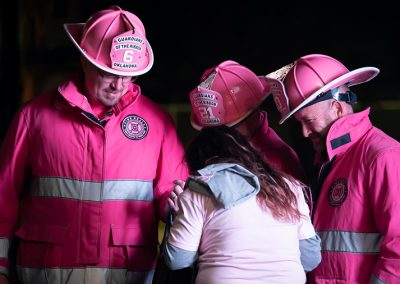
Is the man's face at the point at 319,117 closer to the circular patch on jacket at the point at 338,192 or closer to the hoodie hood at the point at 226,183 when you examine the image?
the circular patch on jacket at the point at 338,192

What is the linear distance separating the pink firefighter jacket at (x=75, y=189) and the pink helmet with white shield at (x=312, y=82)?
0.56m

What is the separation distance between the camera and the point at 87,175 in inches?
91.1

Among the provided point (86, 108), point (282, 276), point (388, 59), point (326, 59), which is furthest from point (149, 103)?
point (388, 59)

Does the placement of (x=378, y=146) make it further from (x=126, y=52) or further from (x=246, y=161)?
(x=126, y=52)

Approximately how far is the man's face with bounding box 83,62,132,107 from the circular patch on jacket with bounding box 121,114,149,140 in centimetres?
9

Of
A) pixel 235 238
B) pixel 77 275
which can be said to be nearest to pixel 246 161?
pixel 235 238

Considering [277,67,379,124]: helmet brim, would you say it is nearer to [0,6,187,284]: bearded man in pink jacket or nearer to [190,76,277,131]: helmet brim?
[190,76,277,131]: helmet brim

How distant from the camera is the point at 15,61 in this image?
4.79 meters

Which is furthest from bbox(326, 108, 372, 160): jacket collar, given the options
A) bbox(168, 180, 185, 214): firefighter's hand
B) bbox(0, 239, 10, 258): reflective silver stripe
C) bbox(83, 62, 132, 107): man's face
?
bbox(0, 239, 10, 258): reflective silver stripe

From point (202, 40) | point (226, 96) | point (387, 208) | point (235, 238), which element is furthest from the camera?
point (202, 40)

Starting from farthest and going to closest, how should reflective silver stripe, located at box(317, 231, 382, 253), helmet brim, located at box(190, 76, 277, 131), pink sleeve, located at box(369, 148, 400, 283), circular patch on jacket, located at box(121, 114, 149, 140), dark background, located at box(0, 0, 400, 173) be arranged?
dark background, located at box(0, 0, 400, 173), helmet brim, located at box(190, 76, 277, 131), circular patch on jacket, located at box(121, 114, 149, 140), reflective silver stripe, located at box(317, 231, 382, 253), pink sleeve, located at box(369, 148, 400, 283)

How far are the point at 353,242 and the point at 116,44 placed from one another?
1.08m

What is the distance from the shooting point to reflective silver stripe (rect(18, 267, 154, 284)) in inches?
89.6

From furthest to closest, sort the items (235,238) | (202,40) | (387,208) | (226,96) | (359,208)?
(202,40)
(226,96)
(359,208)
(387,208)
(235,238)
